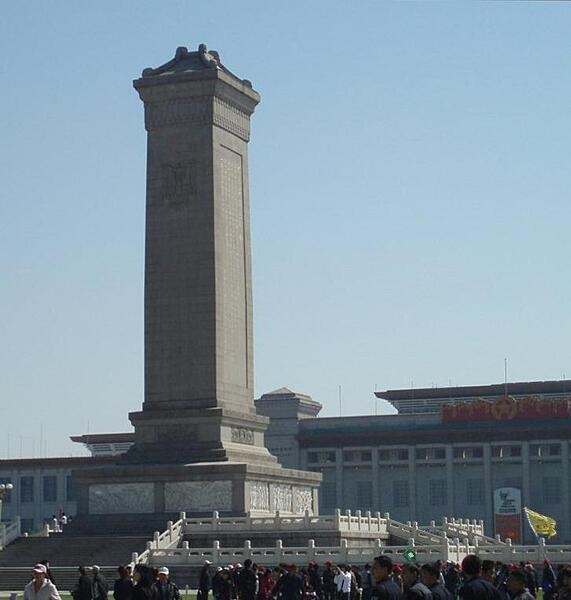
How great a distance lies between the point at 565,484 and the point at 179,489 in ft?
147

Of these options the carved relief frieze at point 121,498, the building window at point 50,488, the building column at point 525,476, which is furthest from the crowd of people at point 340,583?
the building window at point 50,488

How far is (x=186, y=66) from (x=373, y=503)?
47.3 m

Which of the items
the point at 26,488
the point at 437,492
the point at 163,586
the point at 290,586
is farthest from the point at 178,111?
the point at 26,488

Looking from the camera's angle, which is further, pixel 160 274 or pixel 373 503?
pixel 373 503

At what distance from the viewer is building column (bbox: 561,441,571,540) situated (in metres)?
106

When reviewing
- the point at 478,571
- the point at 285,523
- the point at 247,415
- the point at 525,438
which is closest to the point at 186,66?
the point at 247,415

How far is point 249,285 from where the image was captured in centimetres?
7688

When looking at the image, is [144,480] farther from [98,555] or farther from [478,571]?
[478,571]

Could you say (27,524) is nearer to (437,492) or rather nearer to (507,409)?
(437,492)

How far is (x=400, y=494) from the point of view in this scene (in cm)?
11300

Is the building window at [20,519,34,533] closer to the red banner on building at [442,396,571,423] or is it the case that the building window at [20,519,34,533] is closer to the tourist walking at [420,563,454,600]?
the red banner on building at [442,396,571,423]

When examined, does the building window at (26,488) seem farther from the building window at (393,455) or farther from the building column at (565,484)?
the building column at (565,484)

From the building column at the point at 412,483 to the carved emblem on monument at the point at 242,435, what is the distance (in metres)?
39.1

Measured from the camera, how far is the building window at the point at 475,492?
11019cm
